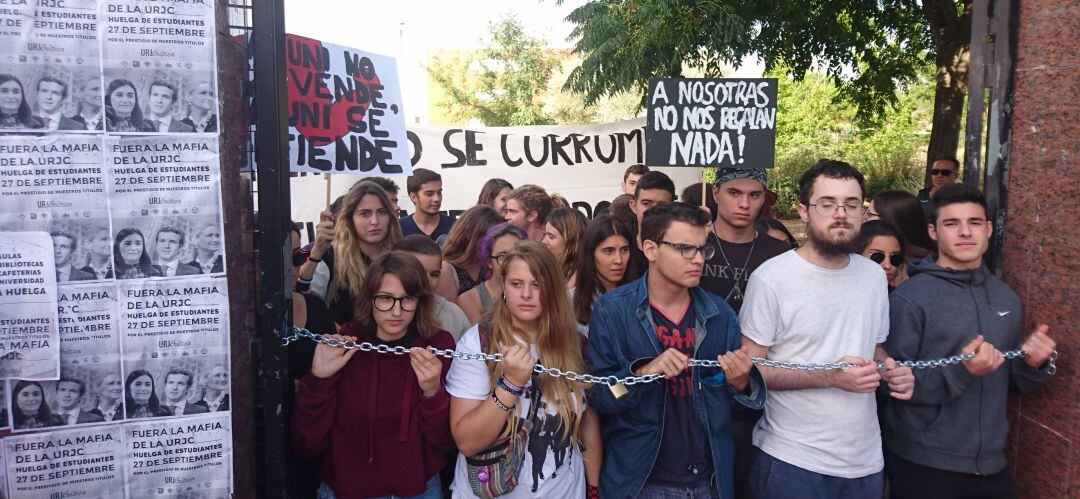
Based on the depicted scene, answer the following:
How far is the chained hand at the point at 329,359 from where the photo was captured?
3098 millimetres

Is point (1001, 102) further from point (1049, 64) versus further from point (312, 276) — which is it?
point (312, 276)

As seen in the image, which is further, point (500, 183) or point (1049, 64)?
point (500, 183)

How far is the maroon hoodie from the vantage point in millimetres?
3135

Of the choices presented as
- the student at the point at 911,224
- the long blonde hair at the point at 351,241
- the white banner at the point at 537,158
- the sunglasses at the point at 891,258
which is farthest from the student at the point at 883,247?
the white banner at the point at 537,158

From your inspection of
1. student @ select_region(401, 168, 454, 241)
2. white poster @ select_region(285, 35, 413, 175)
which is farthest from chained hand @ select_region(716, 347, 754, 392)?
student @ select_region(401, 168, 454, 241)

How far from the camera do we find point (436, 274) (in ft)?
14.5

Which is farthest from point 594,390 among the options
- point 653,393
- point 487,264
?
point 487,264

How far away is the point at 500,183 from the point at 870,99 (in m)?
7.29

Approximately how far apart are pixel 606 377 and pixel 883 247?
84.7 inches

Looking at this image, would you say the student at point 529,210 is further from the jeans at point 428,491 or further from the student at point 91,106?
the student at point 91,106

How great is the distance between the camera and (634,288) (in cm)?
330

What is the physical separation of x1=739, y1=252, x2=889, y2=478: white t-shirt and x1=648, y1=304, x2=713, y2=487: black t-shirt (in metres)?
0.36

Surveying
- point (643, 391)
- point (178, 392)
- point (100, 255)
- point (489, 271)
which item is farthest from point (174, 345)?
point (489, 271)

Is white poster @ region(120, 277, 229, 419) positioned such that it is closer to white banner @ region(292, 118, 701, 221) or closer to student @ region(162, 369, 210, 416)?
student @ region(162, 369, 210, 416)
